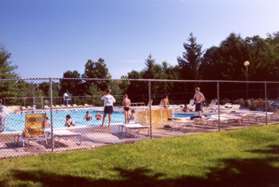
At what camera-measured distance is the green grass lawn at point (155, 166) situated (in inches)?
311

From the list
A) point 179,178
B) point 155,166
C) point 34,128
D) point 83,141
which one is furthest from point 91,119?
point 179,178

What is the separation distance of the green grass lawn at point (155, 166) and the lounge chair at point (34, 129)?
8.92 feet

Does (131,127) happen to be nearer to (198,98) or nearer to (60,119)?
(198,98)

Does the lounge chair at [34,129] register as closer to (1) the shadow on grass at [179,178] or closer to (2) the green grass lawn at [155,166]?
(2) the green grass lawn at [155,166]

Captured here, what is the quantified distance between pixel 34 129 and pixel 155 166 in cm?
452

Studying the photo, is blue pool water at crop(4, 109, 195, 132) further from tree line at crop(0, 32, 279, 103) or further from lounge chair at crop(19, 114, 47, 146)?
tree line at crop(0, 32, 279, 103)

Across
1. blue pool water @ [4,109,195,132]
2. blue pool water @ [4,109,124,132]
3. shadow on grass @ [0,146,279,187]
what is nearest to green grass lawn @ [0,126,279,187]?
shadow on grass @ [0,146,279,187]

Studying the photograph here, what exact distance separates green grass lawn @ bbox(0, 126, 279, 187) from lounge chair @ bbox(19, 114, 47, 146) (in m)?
2.72

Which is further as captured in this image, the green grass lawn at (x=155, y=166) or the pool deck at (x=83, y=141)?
the pool deck at (x=83, y=141)

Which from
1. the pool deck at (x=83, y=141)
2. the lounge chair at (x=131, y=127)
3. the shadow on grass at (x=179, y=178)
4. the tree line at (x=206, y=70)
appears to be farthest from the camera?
the tree line at (x=206, y=70)

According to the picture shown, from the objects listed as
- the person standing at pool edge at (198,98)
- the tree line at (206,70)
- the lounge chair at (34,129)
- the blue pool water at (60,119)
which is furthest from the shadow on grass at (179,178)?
the tree line at (206,70)

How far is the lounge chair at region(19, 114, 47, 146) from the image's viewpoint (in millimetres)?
11680

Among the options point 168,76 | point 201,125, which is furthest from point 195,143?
point 168,76

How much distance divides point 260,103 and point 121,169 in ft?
67.1
